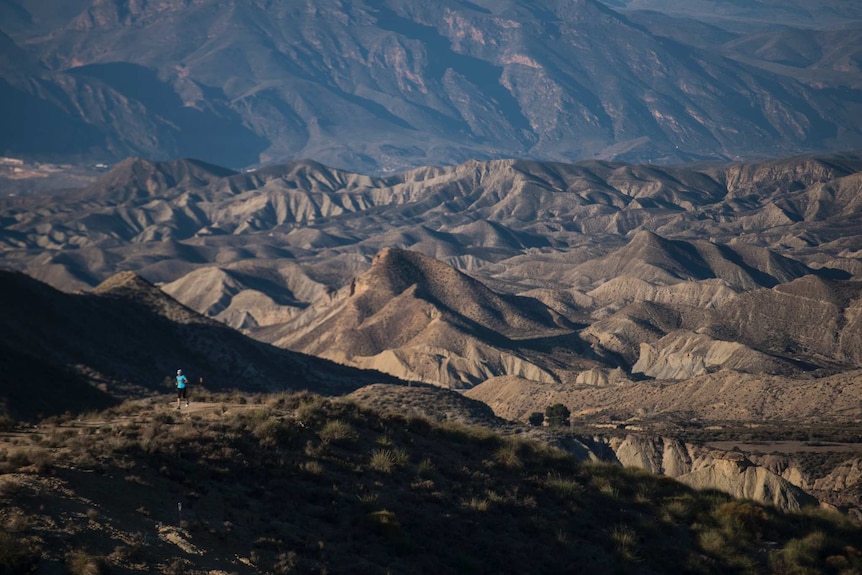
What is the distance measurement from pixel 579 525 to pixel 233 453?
7303 millimetres

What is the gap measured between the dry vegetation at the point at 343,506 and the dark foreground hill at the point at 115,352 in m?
21.5

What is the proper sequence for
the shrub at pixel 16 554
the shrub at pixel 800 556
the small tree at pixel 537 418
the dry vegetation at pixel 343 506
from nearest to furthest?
1. the shrub at pixel 16 554
2. the dry vegetation at pixel 343 506
3. the shrub at pixel 800 556
4. the small tree at pixel 537 418

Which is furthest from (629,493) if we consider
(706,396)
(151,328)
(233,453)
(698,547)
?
(706,396)

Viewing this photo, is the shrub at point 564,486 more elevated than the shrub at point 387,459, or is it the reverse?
the shrub at point 387,459

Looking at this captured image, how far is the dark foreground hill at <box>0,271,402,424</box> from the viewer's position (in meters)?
52.0

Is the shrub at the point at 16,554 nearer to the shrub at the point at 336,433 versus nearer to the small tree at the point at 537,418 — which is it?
the shrub at the point at 336,433

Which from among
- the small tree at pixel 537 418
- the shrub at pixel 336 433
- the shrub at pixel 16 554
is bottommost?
the small tree at pixel 537 418

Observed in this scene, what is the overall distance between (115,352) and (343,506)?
44.1m

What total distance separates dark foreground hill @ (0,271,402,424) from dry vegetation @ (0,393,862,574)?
70.7 ft

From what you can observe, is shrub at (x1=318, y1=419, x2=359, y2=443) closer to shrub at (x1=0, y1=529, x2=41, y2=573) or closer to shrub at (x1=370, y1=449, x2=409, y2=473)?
shrub at (x1=370, y1=449, x2=409, y2=473)

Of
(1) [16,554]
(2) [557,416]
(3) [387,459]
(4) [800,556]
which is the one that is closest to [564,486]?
(3) [387,459]

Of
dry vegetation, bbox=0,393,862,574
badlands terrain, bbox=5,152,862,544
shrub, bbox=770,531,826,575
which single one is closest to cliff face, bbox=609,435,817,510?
badlands terrain, bbox=5,152,862,544

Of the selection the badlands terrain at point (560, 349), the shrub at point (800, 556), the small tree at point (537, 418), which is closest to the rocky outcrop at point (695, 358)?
the badlands terrain at point (560, 349)

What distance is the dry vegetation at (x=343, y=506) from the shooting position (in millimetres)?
20438
